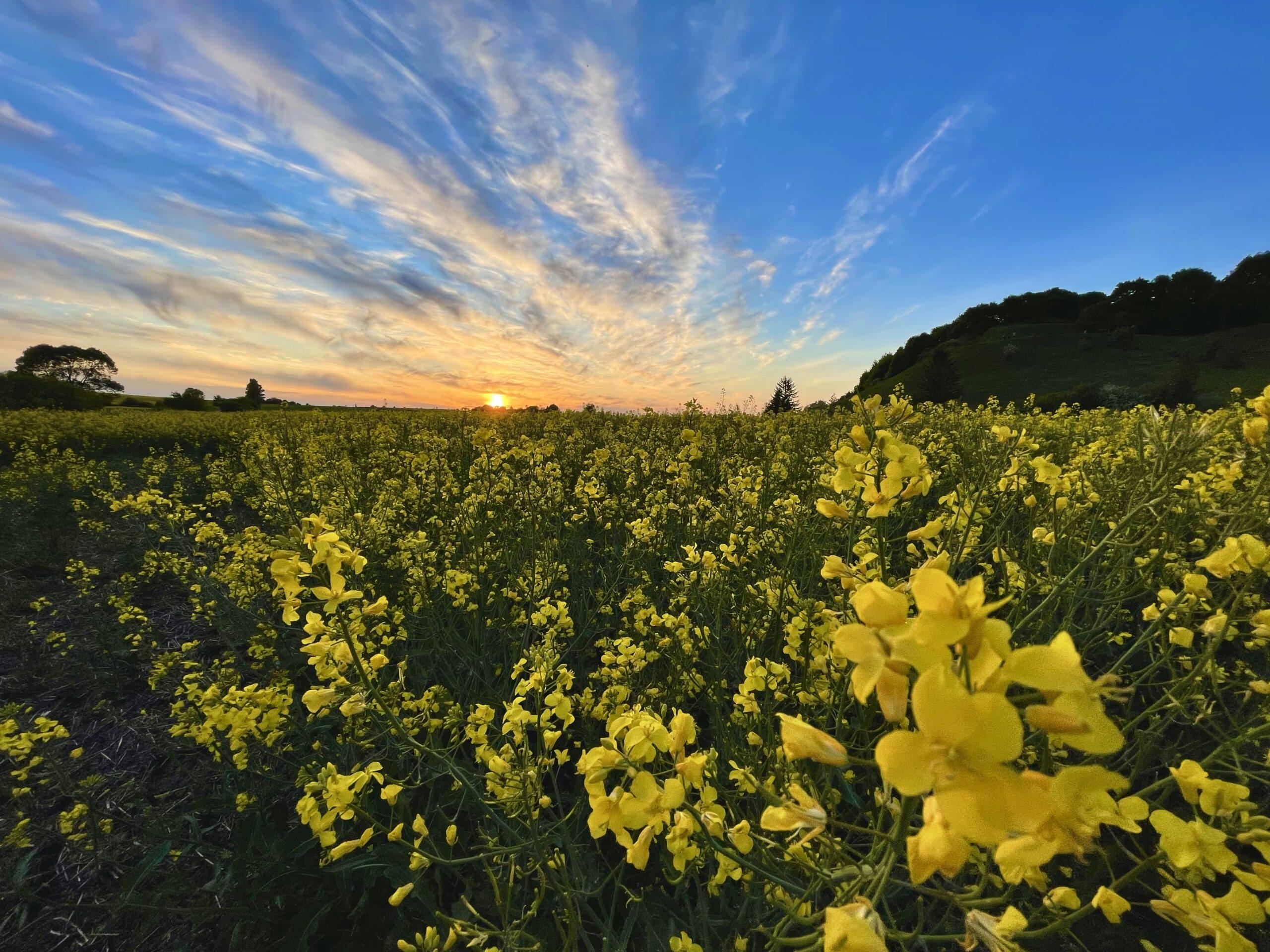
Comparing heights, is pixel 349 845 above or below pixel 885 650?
below

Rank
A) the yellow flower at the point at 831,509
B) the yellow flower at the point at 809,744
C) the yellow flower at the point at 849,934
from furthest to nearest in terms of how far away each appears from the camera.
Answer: the yellow flower at the point at 831,509
the yellow flower at the point at 809,744
the yellow flower at the point at 849,934

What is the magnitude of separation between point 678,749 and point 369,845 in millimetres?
2244

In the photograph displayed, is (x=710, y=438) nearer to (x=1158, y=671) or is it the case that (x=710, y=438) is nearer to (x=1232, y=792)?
(x=1158, y=671)

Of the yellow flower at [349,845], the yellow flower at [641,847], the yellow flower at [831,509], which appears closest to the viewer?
the yellow flower at [641,847]

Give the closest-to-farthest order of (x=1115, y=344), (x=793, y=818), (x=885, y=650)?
1. (x=885, y=650)
2. (x=793, y=818)
3. (x=1115, y=344)

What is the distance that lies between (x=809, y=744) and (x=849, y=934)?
23cm

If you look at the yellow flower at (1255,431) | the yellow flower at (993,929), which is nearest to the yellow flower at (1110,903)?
the yellow flower at (993,929)

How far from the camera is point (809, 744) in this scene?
81cm

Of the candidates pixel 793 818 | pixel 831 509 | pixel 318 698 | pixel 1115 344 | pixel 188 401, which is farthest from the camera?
pixel 1115 344

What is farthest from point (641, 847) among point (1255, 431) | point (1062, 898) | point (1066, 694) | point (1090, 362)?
point (1090, 362)

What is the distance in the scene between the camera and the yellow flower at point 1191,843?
101 cm

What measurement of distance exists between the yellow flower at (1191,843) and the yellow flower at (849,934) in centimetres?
77

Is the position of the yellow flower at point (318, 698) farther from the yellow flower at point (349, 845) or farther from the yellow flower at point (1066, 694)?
the yellow flower at point (1066, 694)

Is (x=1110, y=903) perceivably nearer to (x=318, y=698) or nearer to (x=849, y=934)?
(x=849, y=934)
